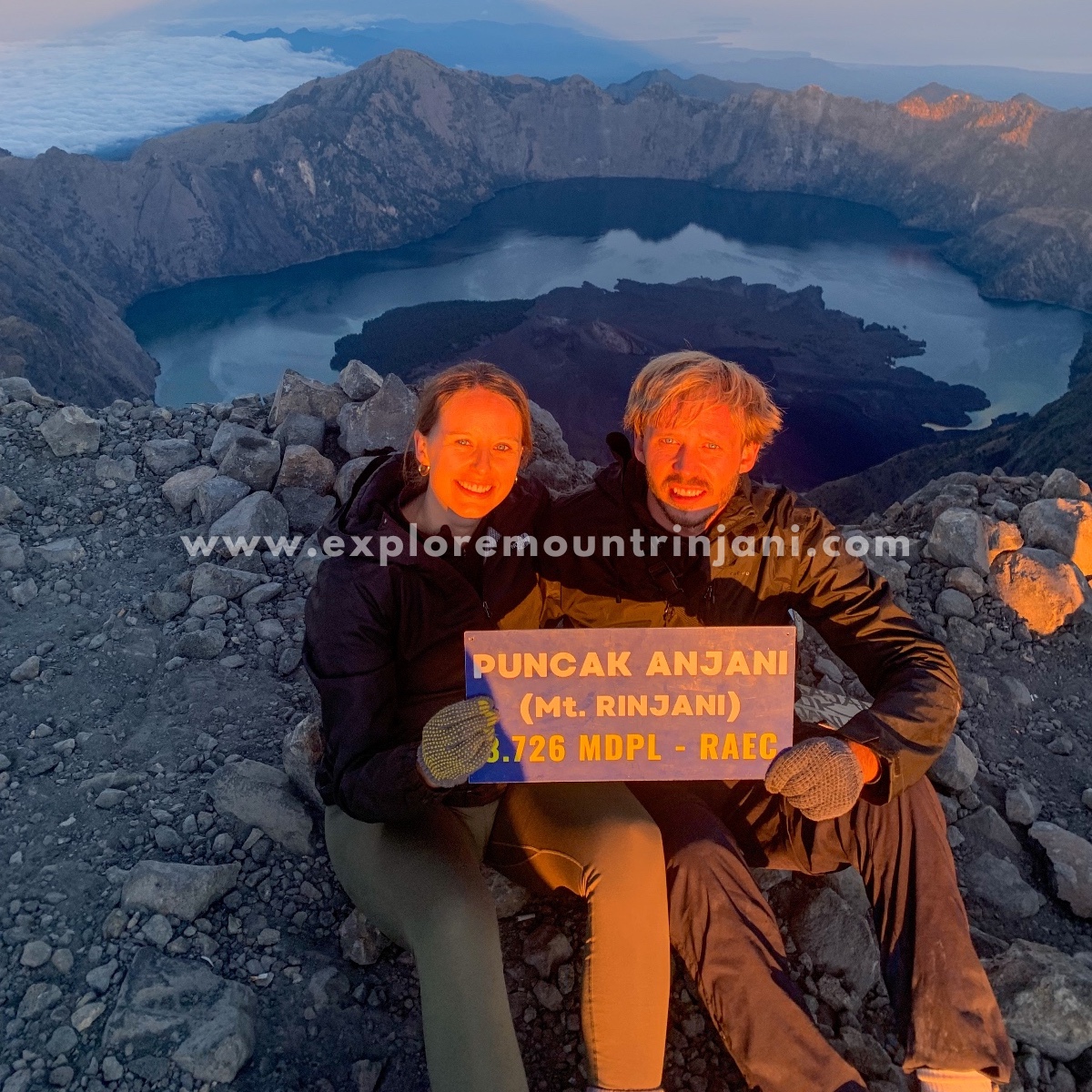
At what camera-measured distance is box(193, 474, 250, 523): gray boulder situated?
5.50 m

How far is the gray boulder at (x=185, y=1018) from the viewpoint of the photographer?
2.42 meters

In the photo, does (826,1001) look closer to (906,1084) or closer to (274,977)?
(906,1084)

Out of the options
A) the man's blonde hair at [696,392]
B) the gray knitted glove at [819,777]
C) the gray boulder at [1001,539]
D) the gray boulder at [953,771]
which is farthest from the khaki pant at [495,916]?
the gray boulder at [1001,539]

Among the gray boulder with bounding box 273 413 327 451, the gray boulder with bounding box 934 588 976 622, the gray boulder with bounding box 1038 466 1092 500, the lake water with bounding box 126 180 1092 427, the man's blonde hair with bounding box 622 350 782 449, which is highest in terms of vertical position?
the man's blonde hair with bounding box 622 350 782 449

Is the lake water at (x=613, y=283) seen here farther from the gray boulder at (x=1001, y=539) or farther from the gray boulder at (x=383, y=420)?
the gray boulder at (x=1001, y=539)

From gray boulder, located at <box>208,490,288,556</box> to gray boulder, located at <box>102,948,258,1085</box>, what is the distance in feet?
10.1

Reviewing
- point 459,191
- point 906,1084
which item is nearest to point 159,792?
point 906,1084

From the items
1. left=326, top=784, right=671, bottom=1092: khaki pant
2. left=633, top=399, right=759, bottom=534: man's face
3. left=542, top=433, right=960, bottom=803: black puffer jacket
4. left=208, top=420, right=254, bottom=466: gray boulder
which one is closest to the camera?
left=326, top=784, right=671, bottom=1092: khaki pant

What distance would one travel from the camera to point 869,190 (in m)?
68.8

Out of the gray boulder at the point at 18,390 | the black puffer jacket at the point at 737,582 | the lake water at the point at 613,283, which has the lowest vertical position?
the lake water at the point at 613,283

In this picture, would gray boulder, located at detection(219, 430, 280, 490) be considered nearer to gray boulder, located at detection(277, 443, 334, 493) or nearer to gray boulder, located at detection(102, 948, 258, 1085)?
gray boulder, located at detection(277, 443, 334, 493)

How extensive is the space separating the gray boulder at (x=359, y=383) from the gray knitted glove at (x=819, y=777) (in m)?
5.02

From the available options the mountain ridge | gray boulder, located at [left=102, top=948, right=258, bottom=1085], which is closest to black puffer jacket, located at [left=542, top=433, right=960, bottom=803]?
gray boulder, located at [left=102, top=948, right=258, bottom=1085]

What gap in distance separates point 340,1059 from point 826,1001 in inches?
75.0
